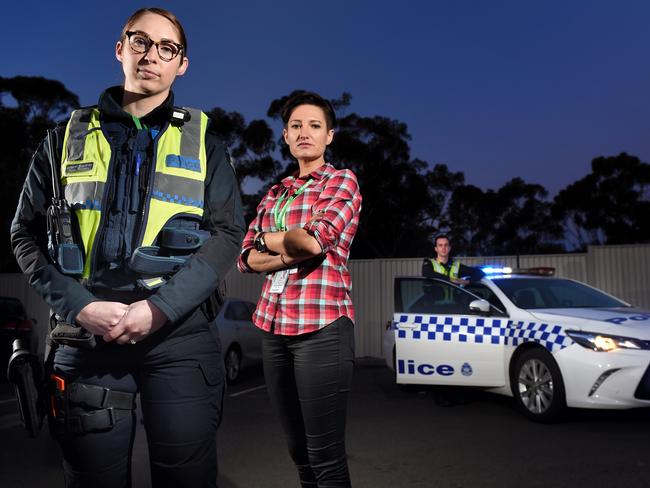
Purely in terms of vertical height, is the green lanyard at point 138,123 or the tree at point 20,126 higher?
the tree at point 20,126

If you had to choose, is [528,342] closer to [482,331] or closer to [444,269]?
[482,331]

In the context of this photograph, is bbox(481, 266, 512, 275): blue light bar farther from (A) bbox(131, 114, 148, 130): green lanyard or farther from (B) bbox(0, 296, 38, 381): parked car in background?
(B) bbox(0, 296, 38, 381): parked car in background

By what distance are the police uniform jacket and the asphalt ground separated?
97.3 inches

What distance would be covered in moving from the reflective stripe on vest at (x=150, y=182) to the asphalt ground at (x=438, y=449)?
8.41 ft

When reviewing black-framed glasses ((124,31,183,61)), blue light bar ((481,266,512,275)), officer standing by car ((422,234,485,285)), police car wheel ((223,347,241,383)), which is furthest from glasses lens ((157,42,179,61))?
police car wheel ((223,347,241,383))

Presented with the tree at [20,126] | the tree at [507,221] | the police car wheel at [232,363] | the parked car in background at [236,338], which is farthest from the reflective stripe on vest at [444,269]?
the tree at [507,221]

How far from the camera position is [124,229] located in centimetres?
160

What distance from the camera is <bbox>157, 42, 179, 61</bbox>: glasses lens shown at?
1.70 metres

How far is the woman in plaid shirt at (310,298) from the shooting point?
7.16ft

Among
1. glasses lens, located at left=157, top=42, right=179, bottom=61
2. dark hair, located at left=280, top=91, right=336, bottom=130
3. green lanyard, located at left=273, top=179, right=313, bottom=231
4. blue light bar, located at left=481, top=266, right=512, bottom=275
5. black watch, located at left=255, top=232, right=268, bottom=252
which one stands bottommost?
blue light bar, located at left=481, top=266, right=512, bottom=275

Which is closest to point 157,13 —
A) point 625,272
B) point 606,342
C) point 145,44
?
point 145,44

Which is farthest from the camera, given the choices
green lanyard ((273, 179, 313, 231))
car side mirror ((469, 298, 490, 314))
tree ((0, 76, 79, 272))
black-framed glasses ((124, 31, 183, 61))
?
tree ((0, 76, 79, 272))

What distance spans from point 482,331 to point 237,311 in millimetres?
4857

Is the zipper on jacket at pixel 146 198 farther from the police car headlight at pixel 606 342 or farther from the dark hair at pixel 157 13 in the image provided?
the police car headlight at pixel 606 342
